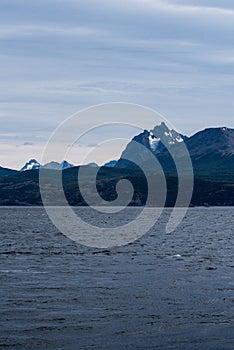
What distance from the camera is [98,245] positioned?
91875 millimetres

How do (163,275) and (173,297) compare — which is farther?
(163,275)

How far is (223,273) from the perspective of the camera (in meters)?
59.8

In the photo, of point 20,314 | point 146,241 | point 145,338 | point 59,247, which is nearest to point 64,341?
point 145,338

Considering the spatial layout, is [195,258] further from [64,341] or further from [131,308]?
[64,341]

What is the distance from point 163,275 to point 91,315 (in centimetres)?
1805

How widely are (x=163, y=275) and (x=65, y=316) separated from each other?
18809mm

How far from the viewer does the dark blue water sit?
3562 centimetres

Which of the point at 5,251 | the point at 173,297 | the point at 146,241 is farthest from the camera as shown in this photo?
the point at 146,241

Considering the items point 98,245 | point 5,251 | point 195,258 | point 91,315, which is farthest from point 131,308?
point 98,245

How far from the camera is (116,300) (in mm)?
46125

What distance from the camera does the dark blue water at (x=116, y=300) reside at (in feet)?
117

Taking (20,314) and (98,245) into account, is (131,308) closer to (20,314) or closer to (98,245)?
(20,314)

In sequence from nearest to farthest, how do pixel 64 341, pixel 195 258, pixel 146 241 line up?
pixel 64 341, pixel 195 258, pixel 146 241

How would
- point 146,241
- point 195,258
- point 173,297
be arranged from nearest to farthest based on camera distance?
point 173,297
point 195,258
point 146,241
